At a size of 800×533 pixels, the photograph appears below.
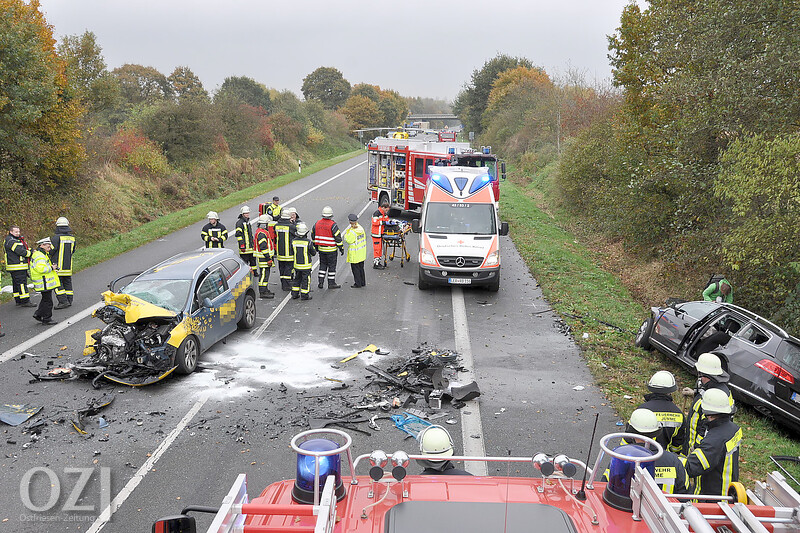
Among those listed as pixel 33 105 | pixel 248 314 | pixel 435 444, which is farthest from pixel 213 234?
pixel 435 444

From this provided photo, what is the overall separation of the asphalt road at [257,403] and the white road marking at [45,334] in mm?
37

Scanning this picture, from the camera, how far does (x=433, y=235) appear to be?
14438mm

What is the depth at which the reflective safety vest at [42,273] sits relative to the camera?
37.2ft

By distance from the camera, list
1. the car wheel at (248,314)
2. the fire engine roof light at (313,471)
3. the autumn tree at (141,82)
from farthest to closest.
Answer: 1. the autumn tree at (141,82)
2. the car wheel at (248,314)
3. the fire engine roof light at (313,471)

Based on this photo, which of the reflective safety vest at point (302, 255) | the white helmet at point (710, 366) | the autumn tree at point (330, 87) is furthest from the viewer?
the autumn tree at point (330, 87)

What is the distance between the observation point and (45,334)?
35.4 feet

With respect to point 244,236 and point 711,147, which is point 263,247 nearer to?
point 244,236

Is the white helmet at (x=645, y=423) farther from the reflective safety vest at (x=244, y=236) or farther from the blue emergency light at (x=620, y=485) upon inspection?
the reflective safety vest at (x=244, y=236)

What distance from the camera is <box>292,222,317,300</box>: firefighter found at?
42.9 feet

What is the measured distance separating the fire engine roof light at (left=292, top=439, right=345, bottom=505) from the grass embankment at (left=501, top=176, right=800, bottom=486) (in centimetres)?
501

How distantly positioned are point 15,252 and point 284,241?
5190 millimetres

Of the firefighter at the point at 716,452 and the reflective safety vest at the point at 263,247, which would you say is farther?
the reflective safety vest at the point at 263,247

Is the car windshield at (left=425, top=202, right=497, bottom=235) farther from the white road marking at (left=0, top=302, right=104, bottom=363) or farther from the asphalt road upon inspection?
the white road marking at (left=0, top=302, right=104, bottom=363)

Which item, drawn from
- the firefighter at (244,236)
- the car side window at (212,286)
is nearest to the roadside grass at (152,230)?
the firefighter at (244,236)
